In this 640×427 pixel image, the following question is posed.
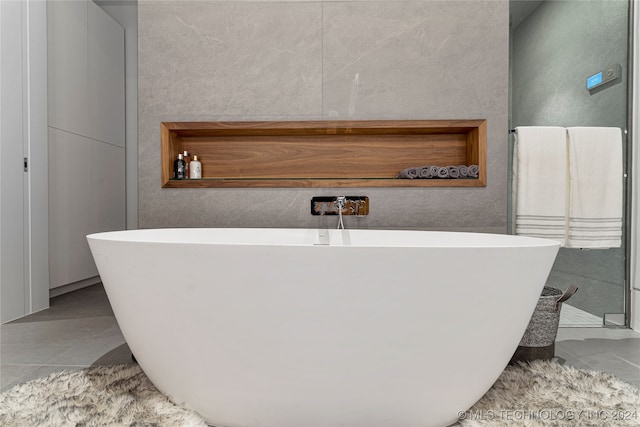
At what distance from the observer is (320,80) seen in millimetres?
→ 2334

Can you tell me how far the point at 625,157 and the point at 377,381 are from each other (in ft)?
7.05

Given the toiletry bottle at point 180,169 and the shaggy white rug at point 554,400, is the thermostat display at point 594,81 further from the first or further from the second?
the toiletry bottle at point 180,169

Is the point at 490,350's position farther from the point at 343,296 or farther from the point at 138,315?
the point at 138,315

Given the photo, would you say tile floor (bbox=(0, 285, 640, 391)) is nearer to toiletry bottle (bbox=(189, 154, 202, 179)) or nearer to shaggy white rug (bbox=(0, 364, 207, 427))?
shaggy white rug (bbox=(0, 364, 207, 427))

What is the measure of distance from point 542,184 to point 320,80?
130cm

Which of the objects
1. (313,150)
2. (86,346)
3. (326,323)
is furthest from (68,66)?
(326,323)

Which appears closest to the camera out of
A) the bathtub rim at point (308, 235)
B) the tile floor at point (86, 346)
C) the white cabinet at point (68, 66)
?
the tile floor at point (86, 346)

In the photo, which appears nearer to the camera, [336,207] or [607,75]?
[336,207]

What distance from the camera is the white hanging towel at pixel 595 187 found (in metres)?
2.24

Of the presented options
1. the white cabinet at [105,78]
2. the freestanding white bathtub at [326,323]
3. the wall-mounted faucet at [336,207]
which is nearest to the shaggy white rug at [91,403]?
the freestanding white bathtub at [326,323]

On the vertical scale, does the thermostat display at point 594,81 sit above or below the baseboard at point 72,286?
above

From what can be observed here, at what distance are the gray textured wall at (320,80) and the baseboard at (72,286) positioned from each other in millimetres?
1332

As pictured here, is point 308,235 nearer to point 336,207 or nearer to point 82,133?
point 336,207

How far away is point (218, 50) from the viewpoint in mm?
2344
